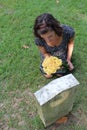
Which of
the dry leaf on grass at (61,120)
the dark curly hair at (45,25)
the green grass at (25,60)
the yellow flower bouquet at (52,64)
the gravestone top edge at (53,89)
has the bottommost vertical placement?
the dry leaf on grass at (61,120)

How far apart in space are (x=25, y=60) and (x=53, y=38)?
69 centimetres

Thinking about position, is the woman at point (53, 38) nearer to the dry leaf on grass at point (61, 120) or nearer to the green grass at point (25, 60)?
the green grass at point (25, 60)

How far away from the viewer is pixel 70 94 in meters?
2.35

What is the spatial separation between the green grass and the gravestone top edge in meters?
0.58

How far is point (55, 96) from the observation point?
2170 millimetres

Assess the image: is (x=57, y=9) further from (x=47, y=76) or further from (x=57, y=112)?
(x=57, y=112)

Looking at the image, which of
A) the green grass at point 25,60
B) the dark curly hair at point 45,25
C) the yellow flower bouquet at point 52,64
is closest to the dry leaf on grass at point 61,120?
the green grass at point 25,60

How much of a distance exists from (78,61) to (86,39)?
0.41 meters

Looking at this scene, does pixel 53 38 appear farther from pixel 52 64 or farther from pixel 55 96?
pixel 55 96

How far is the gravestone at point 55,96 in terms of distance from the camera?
2148 millimetres

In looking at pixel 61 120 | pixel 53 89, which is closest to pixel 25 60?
pixel 61 120

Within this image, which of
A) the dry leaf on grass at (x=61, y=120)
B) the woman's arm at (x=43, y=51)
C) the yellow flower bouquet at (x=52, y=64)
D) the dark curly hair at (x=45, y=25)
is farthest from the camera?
the woman's arm at (x=43, y=51)

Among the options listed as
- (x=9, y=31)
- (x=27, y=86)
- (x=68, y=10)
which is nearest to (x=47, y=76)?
(x=27, y=86)

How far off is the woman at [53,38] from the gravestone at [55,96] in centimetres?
54
